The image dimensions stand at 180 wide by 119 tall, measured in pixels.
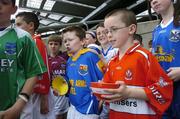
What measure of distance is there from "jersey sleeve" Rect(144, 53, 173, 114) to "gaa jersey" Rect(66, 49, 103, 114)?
116 centimetres

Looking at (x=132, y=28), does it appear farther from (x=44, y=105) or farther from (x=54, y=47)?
(x=54, y=47)

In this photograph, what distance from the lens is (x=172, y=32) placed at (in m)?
2.63

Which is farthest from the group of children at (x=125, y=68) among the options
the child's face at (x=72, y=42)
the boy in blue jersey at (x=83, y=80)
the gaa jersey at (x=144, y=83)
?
the child's face at (x=72, y=42)

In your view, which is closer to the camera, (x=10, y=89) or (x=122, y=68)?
(x=10, y=89)

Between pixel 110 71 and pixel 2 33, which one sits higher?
pixel 2 33

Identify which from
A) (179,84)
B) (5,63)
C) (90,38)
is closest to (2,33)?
(5,63)

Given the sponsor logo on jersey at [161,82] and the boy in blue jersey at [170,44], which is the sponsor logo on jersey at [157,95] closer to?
the sponsor logo on jersey at [161,82]

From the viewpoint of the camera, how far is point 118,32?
2625mm

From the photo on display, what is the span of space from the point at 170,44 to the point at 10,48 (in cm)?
122

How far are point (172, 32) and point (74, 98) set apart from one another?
1.45 m

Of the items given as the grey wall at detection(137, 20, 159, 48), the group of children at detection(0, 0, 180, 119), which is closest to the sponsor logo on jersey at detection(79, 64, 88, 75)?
the group of children at detection(0, 0, 180, 119)

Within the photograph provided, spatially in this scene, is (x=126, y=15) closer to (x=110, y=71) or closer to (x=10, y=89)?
(x=110, y=71)

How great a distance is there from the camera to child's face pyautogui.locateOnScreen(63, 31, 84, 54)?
3836mm

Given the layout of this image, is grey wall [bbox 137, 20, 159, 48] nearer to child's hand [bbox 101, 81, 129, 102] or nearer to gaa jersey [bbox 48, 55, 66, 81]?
gaa jersey [bbox 48, 55, 66, 81]
